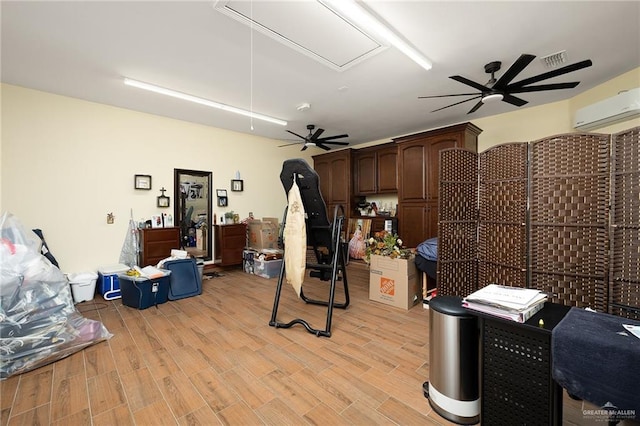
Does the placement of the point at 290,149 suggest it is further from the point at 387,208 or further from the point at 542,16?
the point at 542,16

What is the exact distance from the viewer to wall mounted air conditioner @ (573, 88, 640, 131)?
3.11 metres

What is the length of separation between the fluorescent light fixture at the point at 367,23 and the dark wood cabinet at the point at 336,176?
3.93m

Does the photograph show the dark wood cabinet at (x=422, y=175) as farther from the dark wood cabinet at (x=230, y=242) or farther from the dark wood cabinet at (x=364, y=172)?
the dark wood cabinet at (x=230, y=242)

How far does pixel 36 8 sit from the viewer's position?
219cm

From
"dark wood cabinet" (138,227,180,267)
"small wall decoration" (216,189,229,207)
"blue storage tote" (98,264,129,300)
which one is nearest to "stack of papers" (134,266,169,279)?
"blue storage tote" (98,264,129,300)

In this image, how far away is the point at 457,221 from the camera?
2992 mm

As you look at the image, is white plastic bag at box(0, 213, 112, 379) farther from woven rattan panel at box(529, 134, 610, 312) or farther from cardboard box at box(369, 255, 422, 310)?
woven rattan panel at box(529, 134, 610, 312)

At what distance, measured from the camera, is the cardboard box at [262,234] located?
5.34m

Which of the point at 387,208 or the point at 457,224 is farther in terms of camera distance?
the point at 387,208

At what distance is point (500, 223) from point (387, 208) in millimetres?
3791

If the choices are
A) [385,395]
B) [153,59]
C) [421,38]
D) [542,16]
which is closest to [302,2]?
[421,38]

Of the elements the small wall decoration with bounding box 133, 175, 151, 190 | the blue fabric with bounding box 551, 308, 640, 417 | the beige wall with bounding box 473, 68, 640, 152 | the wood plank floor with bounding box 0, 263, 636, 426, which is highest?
the beige wall with bounding box 473, 68, 640, 152

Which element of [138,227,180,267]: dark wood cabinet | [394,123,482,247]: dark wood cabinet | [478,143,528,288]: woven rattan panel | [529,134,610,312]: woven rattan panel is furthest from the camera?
[394,123,482,247]: dark wood cabinet

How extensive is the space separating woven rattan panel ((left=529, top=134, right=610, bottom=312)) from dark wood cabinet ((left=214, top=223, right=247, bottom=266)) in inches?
186
